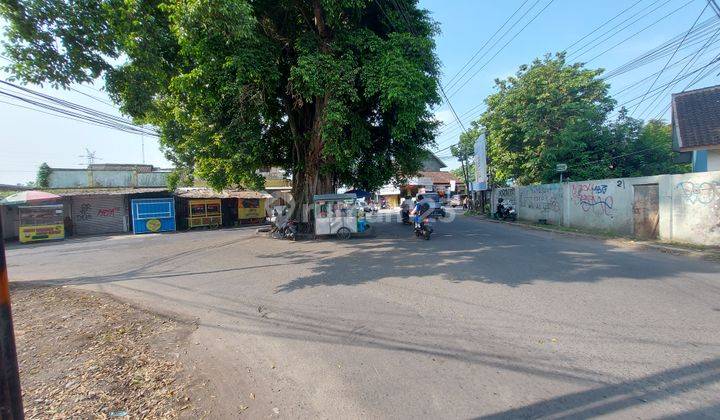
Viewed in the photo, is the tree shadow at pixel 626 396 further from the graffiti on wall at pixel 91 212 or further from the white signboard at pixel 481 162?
the graffiti on wall at pixel 91 212

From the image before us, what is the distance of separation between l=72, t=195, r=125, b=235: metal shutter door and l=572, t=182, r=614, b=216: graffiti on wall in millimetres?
24734

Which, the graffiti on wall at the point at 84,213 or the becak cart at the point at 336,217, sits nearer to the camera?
the becak cart at the point at 336,217

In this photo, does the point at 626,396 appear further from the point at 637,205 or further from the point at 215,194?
the point at 215,194

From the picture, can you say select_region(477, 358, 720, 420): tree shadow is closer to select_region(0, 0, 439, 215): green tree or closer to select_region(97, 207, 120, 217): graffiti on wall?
select_region(0, 0, 439, 215): green tree

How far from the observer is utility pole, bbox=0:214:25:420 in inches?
81.6

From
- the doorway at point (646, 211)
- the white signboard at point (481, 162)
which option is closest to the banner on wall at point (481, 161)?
the white signboard at point (481, 162)

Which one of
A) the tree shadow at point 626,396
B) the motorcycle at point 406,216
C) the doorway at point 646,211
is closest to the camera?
the tree shadow at point 626,396

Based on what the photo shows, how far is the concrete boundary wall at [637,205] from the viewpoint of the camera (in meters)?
9.98

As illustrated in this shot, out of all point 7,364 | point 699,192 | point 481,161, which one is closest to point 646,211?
point 699,192

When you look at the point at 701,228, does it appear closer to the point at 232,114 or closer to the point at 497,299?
the point at 497,299

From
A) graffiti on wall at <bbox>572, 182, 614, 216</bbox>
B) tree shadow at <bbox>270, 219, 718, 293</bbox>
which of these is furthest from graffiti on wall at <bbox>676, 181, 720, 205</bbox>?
graffiti on wall at <bbox>572, 182, 614, 216</bbox>

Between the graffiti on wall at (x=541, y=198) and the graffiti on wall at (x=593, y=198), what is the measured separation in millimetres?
1485

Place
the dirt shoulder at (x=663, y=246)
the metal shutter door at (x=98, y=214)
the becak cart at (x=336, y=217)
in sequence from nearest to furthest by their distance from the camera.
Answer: the dirt shoulder at (x=663, y=246) → the becak cart at (x=336, y=217) → the metal shutter door at (x=98, y=214)

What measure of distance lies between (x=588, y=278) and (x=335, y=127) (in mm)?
7910
